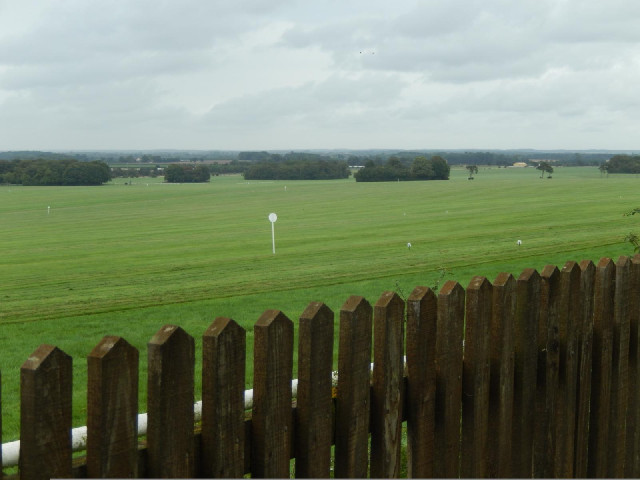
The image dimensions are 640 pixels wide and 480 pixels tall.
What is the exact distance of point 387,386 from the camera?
2.92m

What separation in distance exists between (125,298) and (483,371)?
15.9 metres

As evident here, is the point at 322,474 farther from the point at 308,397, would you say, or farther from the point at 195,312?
the point at 195,312

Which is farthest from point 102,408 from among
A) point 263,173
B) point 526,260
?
point 263,173

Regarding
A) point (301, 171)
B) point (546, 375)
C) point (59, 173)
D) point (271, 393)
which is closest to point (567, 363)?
point (546, 375)

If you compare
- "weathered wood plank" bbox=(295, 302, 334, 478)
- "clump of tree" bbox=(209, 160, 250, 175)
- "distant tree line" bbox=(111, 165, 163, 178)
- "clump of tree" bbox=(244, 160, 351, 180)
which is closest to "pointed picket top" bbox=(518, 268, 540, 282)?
"weathered wood plank" bbox=(295, 302, 334, 478)

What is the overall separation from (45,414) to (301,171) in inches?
6049

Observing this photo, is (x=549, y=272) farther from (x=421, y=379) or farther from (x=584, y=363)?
(x=421, y=379)

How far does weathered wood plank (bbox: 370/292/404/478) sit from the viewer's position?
9.36 ft

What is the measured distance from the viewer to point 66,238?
158ft

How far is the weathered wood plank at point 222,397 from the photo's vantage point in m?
2.36

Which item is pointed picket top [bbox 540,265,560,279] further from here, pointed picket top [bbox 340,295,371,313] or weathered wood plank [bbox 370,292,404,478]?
pointed picket top [bbox 340,295,371,313]

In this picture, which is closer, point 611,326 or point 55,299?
point 611,326

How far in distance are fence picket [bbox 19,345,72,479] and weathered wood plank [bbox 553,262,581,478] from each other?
94.3 inches

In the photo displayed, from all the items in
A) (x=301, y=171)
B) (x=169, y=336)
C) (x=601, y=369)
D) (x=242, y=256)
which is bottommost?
(x=242, y=256)
